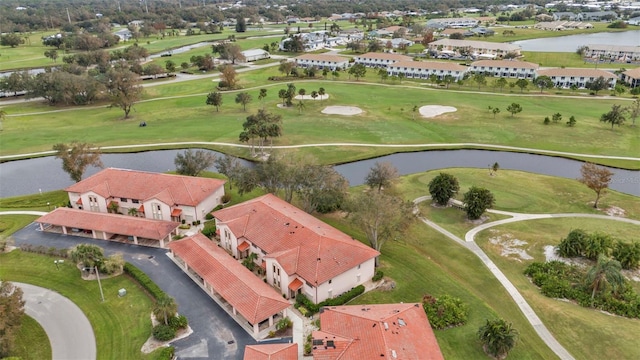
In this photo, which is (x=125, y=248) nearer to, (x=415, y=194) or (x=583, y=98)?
(x=415, y=194)

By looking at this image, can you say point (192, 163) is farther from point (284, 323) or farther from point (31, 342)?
point (284, 323)

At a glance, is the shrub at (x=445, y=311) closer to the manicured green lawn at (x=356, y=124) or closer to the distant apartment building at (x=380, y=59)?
the manicured green lawn at (x=356, y=124)

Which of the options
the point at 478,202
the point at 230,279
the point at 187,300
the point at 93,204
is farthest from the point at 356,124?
the point at 187,300

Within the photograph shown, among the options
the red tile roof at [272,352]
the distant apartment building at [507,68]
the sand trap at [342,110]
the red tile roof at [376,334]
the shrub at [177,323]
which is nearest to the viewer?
the red tile roof at [376,334]

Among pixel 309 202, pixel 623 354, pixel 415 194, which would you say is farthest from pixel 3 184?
pixel 623 354

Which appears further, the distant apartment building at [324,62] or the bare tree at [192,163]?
the distant apartment building at [324,62]

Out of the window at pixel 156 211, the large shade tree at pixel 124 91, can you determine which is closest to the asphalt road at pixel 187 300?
the window at pixel 156 211

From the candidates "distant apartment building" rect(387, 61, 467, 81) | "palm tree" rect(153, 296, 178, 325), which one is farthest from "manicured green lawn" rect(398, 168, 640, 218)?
"distant apartment building" rect(387, 61, 467, 81)

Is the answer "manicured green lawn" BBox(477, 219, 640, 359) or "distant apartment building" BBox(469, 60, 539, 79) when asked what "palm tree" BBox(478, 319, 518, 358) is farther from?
"distant apartment building" BBox(469, 60, 539, 79)
